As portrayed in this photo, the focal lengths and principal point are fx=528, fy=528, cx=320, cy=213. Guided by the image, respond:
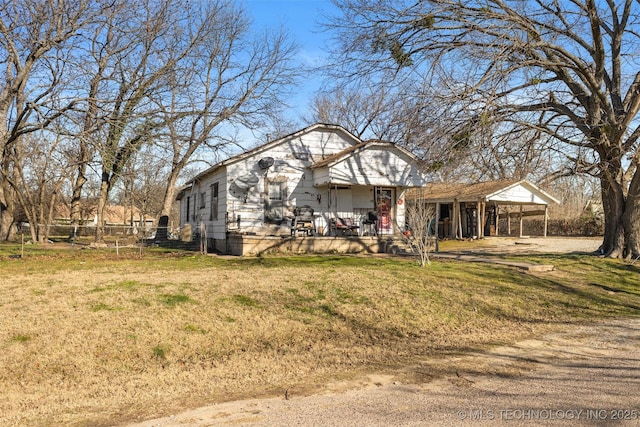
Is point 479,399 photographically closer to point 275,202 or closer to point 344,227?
point 344,227

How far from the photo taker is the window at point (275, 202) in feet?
58.0

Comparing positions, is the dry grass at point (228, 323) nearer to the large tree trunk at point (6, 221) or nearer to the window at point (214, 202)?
the window at point (214, 202)

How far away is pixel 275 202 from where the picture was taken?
17.8m

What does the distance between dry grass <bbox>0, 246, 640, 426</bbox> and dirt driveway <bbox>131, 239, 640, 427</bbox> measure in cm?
48

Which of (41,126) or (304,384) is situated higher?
(41,126)

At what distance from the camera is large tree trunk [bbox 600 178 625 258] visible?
55.4ft

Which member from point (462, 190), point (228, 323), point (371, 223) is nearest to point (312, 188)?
point (371, 223)

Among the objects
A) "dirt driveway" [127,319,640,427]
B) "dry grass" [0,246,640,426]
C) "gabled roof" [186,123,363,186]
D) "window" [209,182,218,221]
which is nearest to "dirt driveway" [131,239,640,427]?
"dirt driveway" [127,319,640,427]

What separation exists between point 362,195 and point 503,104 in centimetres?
635

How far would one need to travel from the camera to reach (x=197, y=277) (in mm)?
10633

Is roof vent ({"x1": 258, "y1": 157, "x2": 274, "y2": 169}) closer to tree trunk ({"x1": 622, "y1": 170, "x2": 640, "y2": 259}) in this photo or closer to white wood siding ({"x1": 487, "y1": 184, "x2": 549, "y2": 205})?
tree trunk ({"x1": 622, "y1": 170, "x2": 640, "y2": 259})

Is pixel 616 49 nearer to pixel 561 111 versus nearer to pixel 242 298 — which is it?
pixel 561 111

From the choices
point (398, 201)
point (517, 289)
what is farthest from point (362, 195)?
point (517, 289)

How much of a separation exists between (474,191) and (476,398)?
77.0 ft
